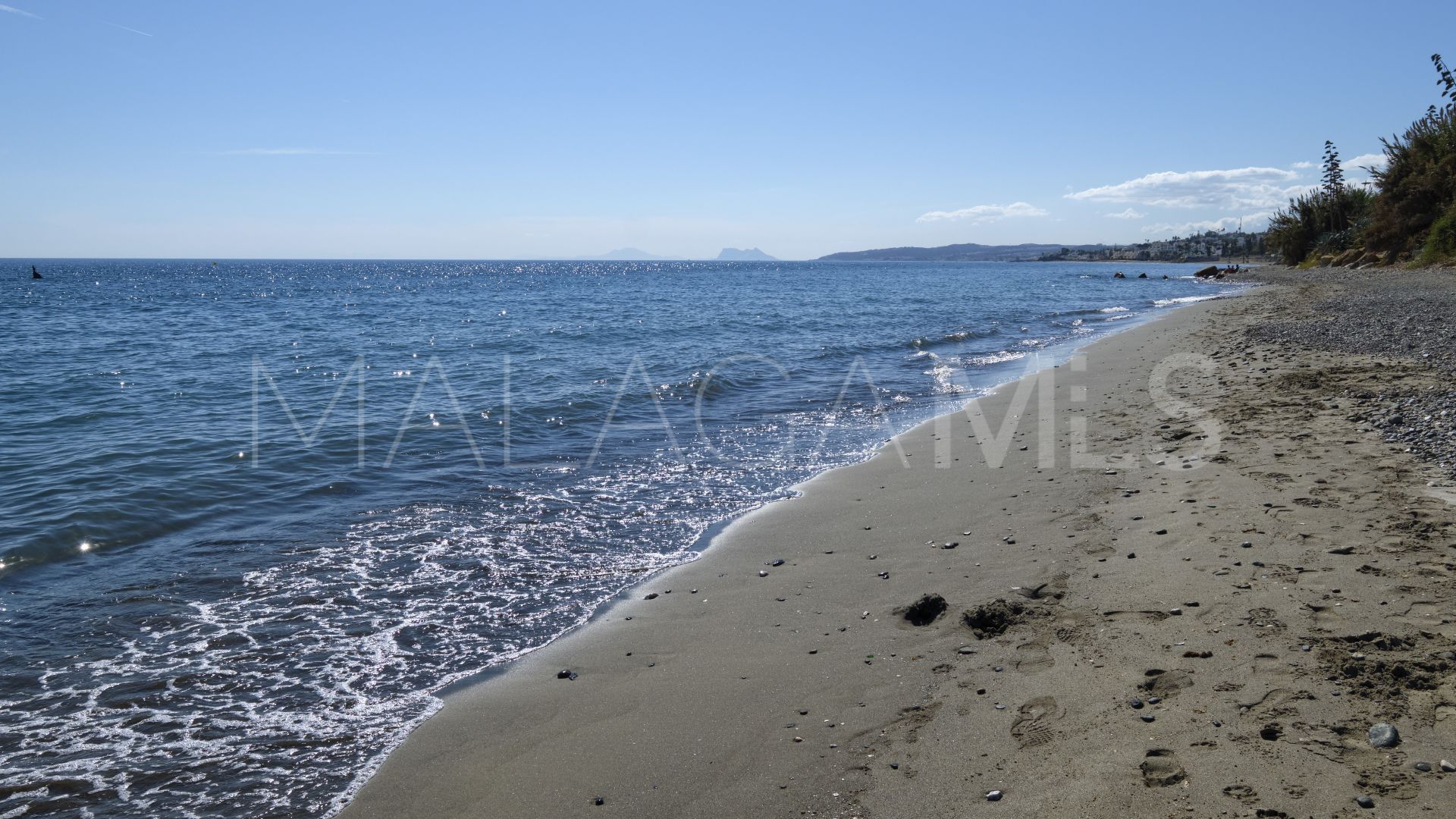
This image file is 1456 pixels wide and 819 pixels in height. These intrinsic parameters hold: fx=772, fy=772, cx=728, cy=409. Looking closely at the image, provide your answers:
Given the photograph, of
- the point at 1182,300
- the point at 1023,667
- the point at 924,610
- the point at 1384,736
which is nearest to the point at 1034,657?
the point at 1023,667

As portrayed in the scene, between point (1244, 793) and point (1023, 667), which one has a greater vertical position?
point (1244, 793)

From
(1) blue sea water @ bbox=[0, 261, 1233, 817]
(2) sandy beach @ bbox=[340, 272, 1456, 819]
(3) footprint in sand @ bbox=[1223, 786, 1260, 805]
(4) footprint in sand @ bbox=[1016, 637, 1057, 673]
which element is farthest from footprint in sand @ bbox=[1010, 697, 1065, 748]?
(1) blue sea water @ bbox=[0, 261, 1233, 817]

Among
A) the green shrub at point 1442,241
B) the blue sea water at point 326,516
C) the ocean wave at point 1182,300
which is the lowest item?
the blue sea water at point 326,516

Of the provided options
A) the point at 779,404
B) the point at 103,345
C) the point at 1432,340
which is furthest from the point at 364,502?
the point at 103,345

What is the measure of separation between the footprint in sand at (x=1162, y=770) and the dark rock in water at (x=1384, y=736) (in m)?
0.80

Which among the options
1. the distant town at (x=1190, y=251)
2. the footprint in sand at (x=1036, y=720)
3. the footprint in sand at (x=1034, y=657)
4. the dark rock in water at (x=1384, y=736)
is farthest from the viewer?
the distant town at (x=1190, y=251)

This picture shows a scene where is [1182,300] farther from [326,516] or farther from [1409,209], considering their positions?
[326,516]

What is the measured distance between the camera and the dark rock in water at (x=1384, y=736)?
3.29 m

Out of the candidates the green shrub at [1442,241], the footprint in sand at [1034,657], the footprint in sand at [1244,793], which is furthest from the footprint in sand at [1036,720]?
the green shrub at [1442,241]

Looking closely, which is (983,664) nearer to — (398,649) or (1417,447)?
(398,649)

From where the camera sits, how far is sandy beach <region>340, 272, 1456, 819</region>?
11.3 feet

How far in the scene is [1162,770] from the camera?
11.1ft

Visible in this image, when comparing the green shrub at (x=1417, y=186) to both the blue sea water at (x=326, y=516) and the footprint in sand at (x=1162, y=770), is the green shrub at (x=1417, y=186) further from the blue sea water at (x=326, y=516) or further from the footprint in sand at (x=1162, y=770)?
the footprint in sand at (x=1162, y=770)

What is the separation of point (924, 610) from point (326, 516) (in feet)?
21.9
